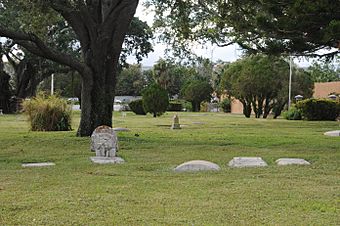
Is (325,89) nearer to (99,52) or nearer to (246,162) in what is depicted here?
(99,52)

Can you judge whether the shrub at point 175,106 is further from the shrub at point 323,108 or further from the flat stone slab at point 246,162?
the flat stone slab at point 246,162

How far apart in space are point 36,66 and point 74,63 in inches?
970

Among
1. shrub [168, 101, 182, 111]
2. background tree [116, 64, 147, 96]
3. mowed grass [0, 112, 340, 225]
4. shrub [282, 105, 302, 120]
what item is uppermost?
background tree [116, 64, 147, 96]

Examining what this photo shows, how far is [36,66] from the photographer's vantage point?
36375mm

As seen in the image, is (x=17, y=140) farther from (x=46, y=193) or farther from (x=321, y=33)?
(x=321, y=33)

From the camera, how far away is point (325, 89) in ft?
127

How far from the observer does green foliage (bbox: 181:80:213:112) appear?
51.9 m

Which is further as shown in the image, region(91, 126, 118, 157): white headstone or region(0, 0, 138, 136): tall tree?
region(0, 0, 138, 136): tall tree

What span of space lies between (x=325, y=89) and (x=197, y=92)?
16.4 metres

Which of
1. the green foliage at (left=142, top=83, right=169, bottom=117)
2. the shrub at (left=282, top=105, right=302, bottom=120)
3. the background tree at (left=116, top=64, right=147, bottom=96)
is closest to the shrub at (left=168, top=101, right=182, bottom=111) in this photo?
the background tree at (left=116, top=64, right=147, bottom=96)

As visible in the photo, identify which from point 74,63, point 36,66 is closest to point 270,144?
point 74,63

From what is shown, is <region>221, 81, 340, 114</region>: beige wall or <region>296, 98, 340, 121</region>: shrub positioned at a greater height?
<region>221, 81, 340, 114</region>: beige wall

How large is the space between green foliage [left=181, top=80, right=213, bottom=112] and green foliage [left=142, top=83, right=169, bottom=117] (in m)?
21.5

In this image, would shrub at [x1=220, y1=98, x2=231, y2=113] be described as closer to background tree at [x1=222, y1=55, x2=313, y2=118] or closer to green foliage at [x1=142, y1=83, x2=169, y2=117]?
background tree at [x1=222, y1=55, x2=313, y2=118]
